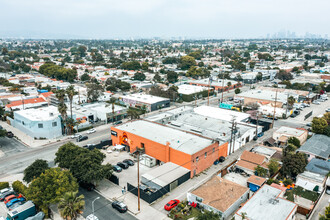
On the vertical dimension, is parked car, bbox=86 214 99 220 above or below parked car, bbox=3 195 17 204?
above

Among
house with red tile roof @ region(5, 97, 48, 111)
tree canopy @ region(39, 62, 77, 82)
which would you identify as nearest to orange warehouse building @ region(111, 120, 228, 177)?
house with red tile roof @ region(5, 97, 48, 111)

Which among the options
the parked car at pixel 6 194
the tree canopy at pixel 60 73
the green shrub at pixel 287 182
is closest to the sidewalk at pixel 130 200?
the parked car at pixel 6 194

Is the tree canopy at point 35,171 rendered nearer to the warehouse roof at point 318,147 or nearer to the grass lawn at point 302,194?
the grass lawn at point 302,194

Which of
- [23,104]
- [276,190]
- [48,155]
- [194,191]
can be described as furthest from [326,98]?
[23,104]

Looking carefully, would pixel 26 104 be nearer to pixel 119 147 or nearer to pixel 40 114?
pixel 40 114

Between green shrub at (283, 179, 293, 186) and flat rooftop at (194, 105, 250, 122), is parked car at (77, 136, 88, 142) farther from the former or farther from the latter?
green shrub at (283, 179, 293, 186)

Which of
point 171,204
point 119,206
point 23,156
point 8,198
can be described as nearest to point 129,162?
point 119,206

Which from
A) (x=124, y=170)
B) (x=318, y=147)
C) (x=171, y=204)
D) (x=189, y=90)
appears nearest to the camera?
(x=171, y=204)
